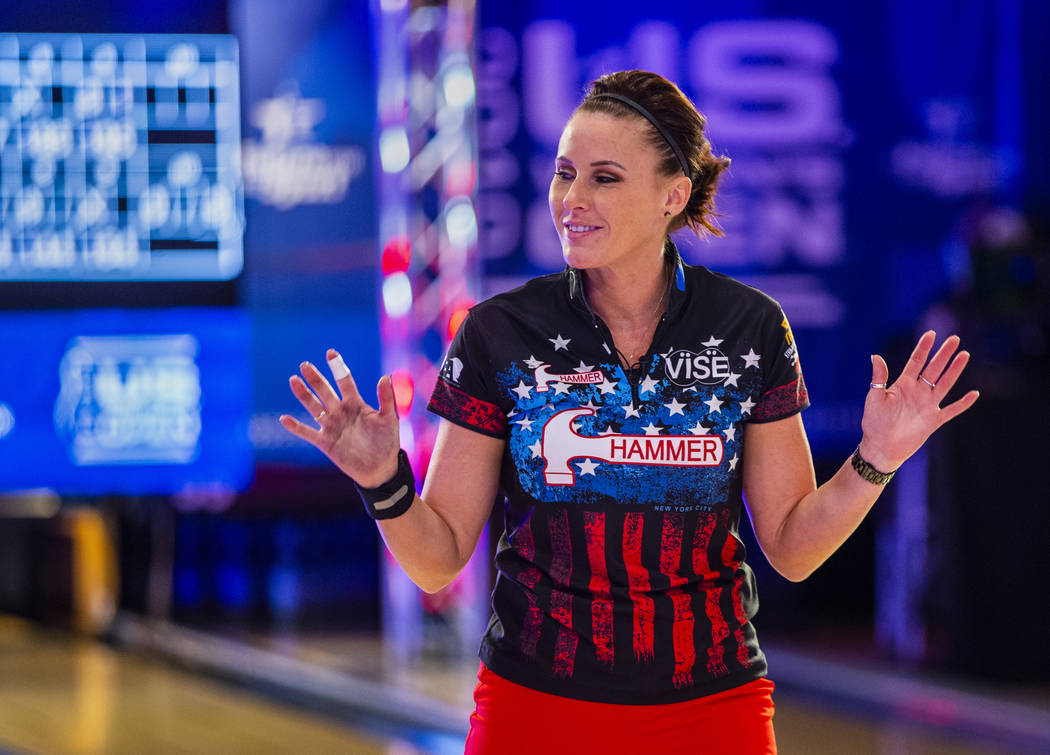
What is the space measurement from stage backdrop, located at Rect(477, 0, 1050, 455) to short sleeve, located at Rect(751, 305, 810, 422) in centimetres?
455

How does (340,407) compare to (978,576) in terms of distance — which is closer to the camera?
(340,407)

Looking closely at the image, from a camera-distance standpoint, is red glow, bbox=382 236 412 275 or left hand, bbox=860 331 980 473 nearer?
left hand, bbox=860 331 980 473

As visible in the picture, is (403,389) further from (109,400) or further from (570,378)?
(570,378)

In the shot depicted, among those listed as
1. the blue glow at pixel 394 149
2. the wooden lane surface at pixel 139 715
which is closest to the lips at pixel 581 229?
the wooden lane surface at pixel 139 715

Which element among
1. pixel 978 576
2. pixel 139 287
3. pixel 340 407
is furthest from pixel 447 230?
pixel 340 407

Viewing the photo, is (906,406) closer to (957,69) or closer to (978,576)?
(978,576)

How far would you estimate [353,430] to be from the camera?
1.56 metres

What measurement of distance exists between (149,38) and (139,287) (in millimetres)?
1085

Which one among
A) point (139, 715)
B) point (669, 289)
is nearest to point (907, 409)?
point (669, 289)

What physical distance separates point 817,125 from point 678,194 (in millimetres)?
4755

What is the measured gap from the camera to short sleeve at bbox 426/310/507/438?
1.58m

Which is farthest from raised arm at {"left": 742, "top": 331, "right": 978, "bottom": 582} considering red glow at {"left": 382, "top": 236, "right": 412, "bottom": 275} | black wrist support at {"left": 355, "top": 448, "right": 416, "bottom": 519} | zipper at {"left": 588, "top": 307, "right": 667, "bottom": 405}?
red glow at {"left": 382, "top": 236, "right": 412, "bottom": 275}

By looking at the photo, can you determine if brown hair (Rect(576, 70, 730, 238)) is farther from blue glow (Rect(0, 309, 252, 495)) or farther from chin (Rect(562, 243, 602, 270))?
blue glow (Rect(0, 309, 252, 495))

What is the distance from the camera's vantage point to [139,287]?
18.9 feet
